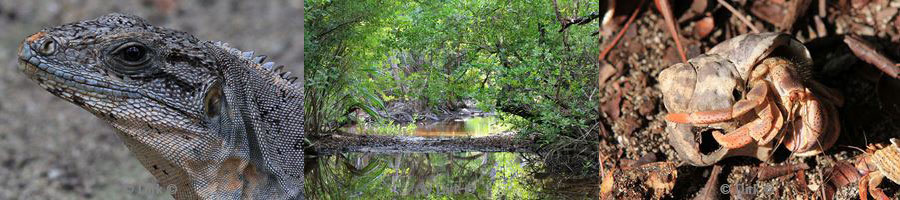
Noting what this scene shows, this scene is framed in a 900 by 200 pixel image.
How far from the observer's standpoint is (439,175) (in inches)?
79.4

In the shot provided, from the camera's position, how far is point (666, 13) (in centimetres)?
138

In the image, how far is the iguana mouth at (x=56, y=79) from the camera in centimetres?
144

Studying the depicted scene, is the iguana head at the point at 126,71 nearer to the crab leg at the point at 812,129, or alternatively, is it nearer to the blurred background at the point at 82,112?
the blurred background at the point at 82,112

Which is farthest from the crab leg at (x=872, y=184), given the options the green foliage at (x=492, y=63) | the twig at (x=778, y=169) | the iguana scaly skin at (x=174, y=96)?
the iguana scaly skin at (x=174, y=96)

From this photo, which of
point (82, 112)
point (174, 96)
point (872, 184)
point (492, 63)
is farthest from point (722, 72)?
point (82, 112)

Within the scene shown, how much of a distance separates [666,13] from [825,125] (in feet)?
1.23

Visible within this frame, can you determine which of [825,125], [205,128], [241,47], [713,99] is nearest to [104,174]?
[241,47]

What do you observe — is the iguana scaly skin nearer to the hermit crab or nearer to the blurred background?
the blurred background

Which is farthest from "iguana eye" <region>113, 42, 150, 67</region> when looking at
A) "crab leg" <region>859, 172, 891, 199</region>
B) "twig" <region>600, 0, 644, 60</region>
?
"crab leg" <region>859, 172, 891, 199</region>

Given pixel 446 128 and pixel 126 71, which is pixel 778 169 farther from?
pixel 126 71

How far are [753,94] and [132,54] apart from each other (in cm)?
133

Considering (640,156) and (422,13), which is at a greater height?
(422,13)

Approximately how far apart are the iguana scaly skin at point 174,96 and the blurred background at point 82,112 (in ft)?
1.20

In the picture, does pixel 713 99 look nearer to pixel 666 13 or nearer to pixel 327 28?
pixel 666 13
